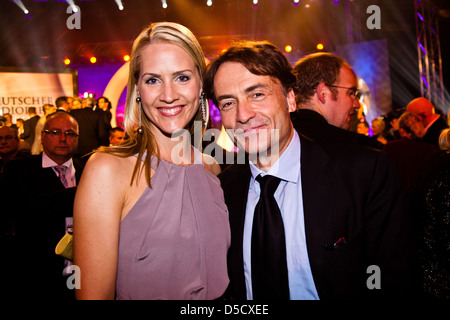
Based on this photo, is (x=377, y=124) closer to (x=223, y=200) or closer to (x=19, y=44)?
(x=223, y=200)

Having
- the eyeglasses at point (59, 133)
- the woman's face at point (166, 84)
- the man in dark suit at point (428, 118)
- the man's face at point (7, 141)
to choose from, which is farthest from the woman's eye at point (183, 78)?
the man's face at point (7, 141)

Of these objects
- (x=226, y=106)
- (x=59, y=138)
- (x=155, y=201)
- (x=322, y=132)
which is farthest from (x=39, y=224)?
(x=322, y=132)

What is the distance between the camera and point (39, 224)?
296 cm

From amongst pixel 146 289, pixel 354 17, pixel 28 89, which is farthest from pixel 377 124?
pixel 28 89

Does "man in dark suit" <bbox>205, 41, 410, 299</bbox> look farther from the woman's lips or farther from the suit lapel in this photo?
the woman's lips

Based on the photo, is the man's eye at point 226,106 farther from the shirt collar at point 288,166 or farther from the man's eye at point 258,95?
the shirt collar at point 288,166

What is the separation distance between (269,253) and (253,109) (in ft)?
2.57

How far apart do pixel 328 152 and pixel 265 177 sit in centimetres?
36

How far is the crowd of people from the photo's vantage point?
1.69m

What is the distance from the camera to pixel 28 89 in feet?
37.0

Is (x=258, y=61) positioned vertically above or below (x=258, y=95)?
above

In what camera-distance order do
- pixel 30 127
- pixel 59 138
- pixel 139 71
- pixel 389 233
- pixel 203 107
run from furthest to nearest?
pixel 30 127, pixel 59 138, pixel 203 107, pixel 139 71, pixel 389 233

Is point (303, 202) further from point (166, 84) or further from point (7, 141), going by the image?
point (7, 141)

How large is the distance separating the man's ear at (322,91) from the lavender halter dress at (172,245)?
1445mm
